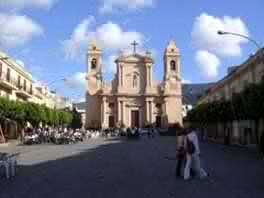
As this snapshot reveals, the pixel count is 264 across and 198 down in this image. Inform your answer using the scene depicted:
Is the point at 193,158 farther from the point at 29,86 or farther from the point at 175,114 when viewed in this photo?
the point at 175,114

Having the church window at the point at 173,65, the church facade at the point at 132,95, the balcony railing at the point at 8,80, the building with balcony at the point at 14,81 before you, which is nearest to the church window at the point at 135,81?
the church facade at the point at 132,95

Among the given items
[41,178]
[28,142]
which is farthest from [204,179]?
[28,142]

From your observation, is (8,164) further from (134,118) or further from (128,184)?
(134,118)

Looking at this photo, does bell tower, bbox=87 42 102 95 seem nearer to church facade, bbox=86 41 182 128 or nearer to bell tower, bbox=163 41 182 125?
church facade, bbox=86 41 182 128

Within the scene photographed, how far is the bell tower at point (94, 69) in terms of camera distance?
9325 cm

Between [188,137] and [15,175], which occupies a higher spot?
[188,137]

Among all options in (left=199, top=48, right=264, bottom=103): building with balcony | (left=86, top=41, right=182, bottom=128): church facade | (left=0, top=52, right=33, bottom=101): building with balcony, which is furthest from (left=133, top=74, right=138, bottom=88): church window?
(left=199, top=48, right=264, bottom=103): building with balcony

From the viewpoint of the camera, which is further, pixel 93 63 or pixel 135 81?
pixel 93 63

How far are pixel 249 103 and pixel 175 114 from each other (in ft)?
208

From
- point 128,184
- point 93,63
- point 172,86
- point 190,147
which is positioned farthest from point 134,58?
point 128,184

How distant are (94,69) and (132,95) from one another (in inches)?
381

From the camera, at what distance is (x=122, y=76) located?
306ft

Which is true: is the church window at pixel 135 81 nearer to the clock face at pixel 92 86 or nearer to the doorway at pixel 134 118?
the doorway at pixel 134 118

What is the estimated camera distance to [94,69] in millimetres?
94688
